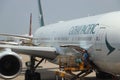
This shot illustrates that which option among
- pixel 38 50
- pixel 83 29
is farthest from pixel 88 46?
pixel 38 50

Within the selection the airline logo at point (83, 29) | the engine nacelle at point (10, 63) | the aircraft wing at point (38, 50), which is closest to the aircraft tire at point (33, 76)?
the aircraft wing at point (38, 50)

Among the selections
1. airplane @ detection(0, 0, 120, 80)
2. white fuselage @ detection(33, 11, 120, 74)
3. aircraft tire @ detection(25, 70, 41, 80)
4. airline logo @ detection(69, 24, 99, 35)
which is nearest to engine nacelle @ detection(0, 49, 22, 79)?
airplane @ detection(0, 0, 120, 80)

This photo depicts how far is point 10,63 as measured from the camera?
Answer: 14.6 m

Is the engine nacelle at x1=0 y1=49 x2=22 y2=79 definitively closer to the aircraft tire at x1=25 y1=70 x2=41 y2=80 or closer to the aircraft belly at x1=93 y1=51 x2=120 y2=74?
the aircraft belly at x1=93 y1=51 x2=120 y2=74

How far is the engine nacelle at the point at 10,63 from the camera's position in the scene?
46.9ft

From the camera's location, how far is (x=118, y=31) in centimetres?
1162

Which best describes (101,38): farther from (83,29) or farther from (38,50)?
(38,50)

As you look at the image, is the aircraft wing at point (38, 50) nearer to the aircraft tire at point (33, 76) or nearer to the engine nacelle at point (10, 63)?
the aircraft tire at point (33, 76)

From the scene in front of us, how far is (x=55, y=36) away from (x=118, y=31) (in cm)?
767

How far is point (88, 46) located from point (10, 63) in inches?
139

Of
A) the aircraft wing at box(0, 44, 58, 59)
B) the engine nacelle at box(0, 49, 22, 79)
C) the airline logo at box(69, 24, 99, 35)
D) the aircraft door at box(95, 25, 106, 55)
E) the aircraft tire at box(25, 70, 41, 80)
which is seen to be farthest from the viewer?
the aircraft tire at box(25, 70, 41, 80)

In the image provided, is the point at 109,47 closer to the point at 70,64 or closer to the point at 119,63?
the point at 119,63

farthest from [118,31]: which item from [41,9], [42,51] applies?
[41,9]

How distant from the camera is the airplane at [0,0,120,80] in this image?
11.9 m
